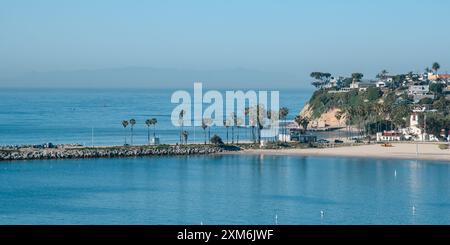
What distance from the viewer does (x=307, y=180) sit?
5412 centimetres

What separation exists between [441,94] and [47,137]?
49862 millimetres

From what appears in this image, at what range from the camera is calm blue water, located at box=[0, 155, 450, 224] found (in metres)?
38.1

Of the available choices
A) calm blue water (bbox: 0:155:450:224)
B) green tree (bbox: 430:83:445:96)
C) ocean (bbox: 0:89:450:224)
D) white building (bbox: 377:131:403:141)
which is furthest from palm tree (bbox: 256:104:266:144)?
green tree (bbox: 430:83:445:96)

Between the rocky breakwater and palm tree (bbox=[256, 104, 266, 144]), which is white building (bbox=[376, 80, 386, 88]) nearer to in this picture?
palm tree (bbox=[256, 104, 266, 144])

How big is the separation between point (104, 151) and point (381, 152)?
22.1 metres

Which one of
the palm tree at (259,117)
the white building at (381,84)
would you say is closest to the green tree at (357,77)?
the white building at (381,84)

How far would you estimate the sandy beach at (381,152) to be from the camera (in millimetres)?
69375

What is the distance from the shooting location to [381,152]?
2798 inches

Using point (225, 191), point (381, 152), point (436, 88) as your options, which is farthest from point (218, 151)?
point (436, 88)

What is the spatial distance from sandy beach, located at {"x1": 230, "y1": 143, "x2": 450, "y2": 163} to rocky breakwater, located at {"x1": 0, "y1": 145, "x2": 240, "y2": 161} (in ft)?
11.6

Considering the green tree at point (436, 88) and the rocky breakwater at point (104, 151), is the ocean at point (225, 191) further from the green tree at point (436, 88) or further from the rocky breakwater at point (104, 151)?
the green tree at point (436, 88)

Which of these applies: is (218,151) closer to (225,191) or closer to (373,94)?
(225,191)
